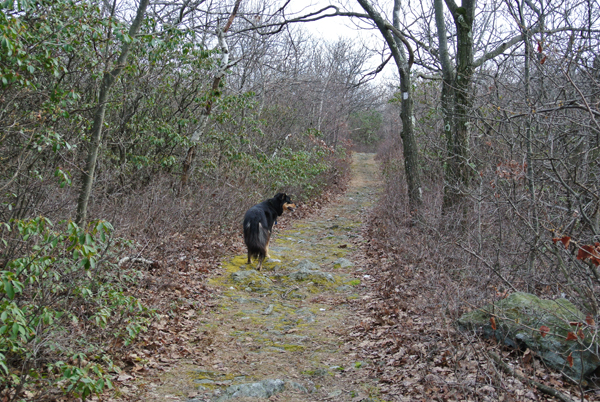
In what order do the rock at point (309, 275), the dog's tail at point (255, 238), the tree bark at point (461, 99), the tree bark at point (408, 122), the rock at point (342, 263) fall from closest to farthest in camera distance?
the rock at point (309, 275)
the tree bark at point (461, 99)
the dog's tail at point (255, 238)
the rock at point (342, 263)
the tree bark at point (408, 122)

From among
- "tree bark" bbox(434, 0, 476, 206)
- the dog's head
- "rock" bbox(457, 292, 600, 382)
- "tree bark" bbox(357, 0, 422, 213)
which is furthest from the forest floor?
"tree bark" bbox(357, 0, 422, 213)

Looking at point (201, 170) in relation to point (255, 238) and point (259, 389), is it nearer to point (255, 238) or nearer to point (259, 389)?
point (255, 238)

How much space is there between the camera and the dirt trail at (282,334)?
4691 mm

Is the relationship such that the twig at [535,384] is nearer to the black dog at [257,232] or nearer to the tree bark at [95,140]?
the tree bark at [95,140]

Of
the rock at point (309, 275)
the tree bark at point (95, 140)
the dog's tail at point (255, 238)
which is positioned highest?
the tree bark at point (95, 140)

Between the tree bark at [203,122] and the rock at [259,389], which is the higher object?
the tree bark at [203,122]

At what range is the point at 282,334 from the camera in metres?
6.36

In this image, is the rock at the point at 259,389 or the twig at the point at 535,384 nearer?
the twig at the point at 535,384

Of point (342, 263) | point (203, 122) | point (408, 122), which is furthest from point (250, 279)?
point (408, 122)

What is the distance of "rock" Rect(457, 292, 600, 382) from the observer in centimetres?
403

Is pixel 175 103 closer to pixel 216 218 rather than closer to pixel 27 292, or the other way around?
pixel 216 218

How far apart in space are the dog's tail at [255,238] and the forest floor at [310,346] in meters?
0.42

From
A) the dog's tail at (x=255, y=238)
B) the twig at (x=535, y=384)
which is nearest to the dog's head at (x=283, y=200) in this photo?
the dog's tail at (x=255, y=238)

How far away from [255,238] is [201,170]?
11.9ft
